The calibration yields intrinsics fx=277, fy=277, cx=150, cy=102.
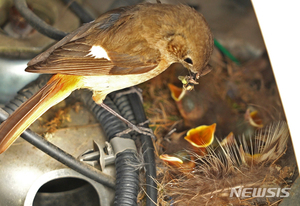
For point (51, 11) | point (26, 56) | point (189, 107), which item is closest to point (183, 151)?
point (189, 107)

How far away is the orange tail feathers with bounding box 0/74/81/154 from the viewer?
59.0 inches

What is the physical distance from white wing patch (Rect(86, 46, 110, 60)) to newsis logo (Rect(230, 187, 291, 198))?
1.11 metres

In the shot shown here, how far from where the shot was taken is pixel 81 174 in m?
1.88

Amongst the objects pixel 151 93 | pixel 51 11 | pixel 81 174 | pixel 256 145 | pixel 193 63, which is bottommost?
pixel 256 145

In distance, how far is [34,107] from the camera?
1.61m

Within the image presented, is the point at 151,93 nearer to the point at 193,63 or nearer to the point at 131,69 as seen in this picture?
the point at 131,69

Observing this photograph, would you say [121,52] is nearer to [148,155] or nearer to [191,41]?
[191,41]

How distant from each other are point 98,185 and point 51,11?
5.25 ft

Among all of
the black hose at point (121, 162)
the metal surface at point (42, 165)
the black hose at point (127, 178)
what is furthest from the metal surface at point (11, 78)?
the black hose at point (127, 178)

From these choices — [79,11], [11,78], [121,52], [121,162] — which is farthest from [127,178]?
[79,11]

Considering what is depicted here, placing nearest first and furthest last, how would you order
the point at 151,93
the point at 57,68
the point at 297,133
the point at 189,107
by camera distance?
1. the point at 297,133
2. the point at 57,68
3. the point at 189,107
4. the point at 151,93

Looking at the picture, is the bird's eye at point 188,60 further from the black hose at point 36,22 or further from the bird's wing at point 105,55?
the black hose at point 36,22

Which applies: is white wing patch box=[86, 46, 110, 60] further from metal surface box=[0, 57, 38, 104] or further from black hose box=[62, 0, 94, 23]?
metal surface box=[0, 57, 38, 104]

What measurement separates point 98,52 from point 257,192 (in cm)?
125
